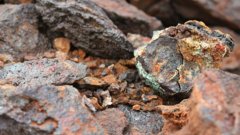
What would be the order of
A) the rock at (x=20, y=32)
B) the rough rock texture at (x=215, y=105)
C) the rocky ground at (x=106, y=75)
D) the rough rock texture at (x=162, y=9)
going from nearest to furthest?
the rough rock texture at (x=215, y=105) < the rocky ground at (x=106, y=75) < the rock at (x=20, y=32) < the rough rock texture at (x=162, y=9)

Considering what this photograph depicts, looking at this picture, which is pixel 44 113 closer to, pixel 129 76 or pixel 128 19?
pixel 129 76

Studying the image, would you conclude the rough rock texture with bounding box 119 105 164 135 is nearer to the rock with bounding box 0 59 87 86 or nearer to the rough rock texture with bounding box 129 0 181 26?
the rock with bounding box 0 59 87 86

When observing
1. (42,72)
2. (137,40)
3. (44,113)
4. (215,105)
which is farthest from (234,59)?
(44,113)

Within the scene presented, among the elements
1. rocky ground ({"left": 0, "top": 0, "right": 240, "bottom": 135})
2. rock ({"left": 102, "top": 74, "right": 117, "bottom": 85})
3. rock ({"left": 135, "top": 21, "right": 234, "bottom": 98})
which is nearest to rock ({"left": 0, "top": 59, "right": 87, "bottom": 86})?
rocky ground ({"left": 0, "top": 0, "right": 240, "bottom": 135})

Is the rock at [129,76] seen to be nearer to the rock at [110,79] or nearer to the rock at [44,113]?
the rock at [110,79]

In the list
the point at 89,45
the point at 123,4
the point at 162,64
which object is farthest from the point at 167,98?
the point at 123,4

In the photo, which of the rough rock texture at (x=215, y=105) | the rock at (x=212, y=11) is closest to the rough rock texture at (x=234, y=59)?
the rock at (x=212, y=11)

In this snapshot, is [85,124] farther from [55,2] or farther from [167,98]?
[55,2]
